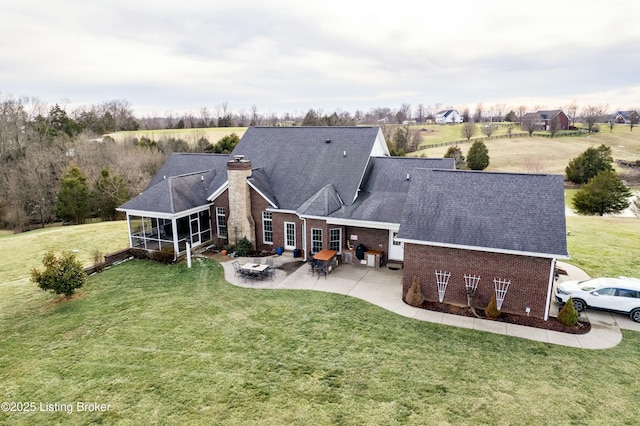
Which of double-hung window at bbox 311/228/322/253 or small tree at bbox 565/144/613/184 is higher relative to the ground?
small tree at bbox 565/144/613/184

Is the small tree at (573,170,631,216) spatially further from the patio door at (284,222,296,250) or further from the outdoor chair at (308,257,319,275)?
the outdoor chair at (308,257,319,275)

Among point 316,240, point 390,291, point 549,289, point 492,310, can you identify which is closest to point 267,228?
point 316,240

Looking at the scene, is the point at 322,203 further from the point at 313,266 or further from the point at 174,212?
the point at 174,212

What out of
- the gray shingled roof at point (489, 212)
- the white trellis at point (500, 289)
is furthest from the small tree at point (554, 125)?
the white trellis at point (500, 289)

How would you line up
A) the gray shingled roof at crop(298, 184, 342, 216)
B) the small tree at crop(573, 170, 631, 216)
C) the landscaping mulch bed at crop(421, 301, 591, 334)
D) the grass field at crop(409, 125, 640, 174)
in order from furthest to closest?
the grass field at crop(409, 125, 640, 174) → the small tree at crop(573, 170, 631, 216) → the gray shingled roof at crop(298, 184, 342, 216) → the landscaping mulch bed at crop(421, 301, 591, 334)

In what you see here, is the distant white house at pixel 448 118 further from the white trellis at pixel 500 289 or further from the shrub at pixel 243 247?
the white trellis at pixel 500 289

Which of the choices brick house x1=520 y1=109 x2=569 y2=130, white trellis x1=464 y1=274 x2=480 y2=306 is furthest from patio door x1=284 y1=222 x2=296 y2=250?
brick house x1=520 y1=109 x2=569 y2=130
